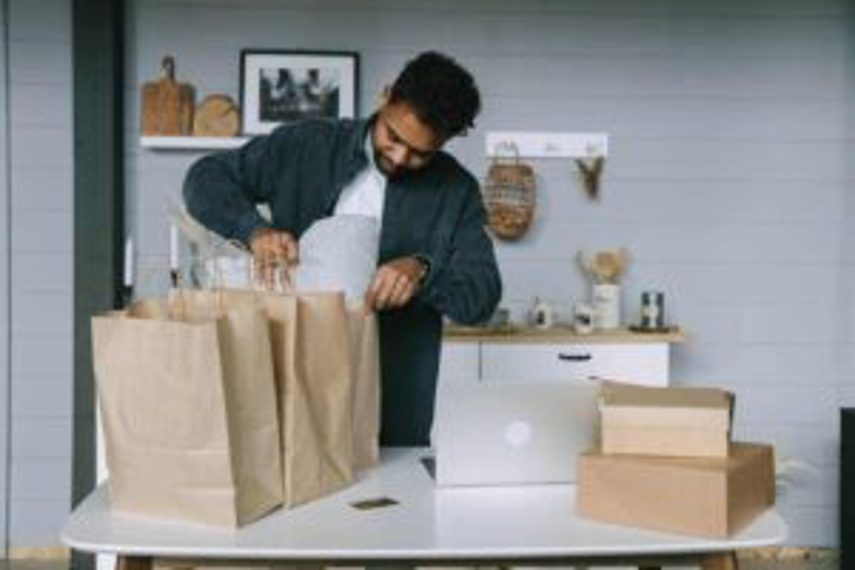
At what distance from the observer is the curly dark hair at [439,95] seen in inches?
83.1

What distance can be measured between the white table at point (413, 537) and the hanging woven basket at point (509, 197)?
2.40 metres

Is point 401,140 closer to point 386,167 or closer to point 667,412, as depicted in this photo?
point 386,167

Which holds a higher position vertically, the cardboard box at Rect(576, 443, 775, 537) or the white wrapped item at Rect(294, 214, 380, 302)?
the white wrapped item at Rect(294, 214, 380, 302)

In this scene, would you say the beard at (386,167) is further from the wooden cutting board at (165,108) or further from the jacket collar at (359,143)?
the wooden cutting board at (165,108)

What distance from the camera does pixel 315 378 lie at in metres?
1.76

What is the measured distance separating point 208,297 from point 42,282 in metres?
2.56

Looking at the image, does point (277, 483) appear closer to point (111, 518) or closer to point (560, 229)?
point (111, 518)

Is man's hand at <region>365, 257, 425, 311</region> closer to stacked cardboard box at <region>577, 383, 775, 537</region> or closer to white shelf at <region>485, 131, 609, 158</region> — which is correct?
stacked cardboard box at <region>577, 383, 775, 537</region>

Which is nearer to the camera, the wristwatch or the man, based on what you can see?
the wristwatch

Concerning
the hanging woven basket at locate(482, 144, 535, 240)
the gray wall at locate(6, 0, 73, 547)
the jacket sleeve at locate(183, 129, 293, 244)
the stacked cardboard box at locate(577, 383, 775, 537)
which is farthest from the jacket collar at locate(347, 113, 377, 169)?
the gray wall at locate(6, 0, 73, 547)

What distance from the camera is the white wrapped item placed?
2.05 meters

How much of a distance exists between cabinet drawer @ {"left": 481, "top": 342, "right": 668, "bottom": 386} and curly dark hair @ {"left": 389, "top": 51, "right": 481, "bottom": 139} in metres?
1.76

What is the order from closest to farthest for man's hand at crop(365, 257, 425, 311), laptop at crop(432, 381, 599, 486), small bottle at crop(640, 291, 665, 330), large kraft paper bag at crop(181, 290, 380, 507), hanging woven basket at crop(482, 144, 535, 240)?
large kraft paper bag at crop(181, 290, 380, 507) → laptop at crop(432, 381, 599, 486) → man's hand at crop(365, 257, 425, 311) → small bottle at crop(640, 291, 665, 330) → hanging woven basket at crop(482, 144, 535, 240)

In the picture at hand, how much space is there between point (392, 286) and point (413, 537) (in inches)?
22.1
